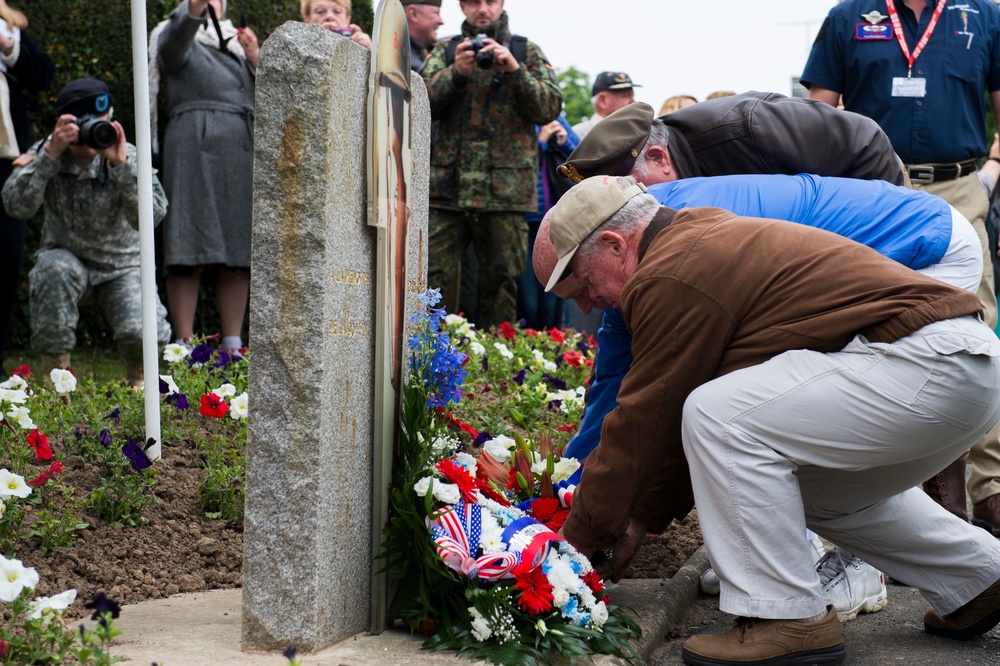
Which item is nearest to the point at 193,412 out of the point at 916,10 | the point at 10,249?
the point at 10,249

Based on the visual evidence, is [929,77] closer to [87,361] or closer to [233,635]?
[233,635]

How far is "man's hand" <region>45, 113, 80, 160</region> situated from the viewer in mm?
5492

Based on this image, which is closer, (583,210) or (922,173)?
(583,210)

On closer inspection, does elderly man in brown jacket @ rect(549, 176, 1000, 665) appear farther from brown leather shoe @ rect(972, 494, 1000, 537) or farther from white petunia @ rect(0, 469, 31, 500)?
brown leather shoe @ rect(972, 494, 1000, 537)

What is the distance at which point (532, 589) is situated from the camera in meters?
2.89

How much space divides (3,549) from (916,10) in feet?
13.7

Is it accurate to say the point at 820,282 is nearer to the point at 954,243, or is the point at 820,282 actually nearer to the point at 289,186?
the point at 954,243

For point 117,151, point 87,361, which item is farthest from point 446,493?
point 87,361

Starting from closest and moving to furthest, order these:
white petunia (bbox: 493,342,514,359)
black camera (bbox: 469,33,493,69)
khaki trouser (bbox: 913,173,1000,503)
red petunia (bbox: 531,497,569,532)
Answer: red petunia (bbox: 531,497,569,532) < khaki trouser (bbox: 913,173,1000,503) < white petunia (bbox: 493,342,514,359) < black camera (bbox: 469,33,493,69)

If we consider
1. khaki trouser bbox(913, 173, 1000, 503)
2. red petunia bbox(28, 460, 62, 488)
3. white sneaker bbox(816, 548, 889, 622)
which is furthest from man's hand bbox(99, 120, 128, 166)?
white sneaker bbox(816, 548, 889, 622)

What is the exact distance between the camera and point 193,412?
15.9ft

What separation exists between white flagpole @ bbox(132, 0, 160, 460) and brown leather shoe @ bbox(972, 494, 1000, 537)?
10.4ft

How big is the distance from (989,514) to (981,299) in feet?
2.78

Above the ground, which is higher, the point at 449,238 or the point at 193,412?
the point at 449,238
